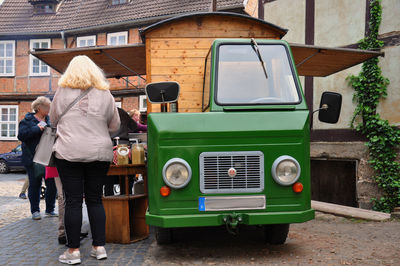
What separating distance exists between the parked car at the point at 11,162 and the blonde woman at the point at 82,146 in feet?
56.9

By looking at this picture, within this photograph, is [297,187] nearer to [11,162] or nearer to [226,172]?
[226,172]

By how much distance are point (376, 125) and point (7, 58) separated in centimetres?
2192

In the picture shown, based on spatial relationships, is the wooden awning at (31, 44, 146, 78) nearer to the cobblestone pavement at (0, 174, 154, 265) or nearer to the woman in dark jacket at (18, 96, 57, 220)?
the woman in dark jacket at (18, 96, 57, 220)

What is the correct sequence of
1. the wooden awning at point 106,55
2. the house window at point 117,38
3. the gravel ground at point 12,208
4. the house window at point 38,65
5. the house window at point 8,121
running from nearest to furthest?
the wooden awning at point 106,55
the gravel ground at point 12,208
the house window at point 117,38
the house window at point 38,65
the house window at point 8,121

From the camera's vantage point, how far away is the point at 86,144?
424cm

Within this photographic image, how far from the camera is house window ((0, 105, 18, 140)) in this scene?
978 inches

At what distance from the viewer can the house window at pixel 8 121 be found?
978 inches

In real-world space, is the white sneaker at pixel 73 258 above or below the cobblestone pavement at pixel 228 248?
above

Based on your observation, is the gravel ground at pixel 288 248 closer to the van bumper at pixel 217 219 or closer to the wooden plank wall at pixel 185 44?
the van bumper at pixel 217 219

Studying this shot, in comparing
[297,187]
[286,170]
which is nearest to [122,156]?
[286,170]

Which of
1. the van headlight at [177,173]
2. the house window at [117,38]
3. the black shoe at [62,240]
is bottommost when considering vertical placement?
the black shoe at [62,240]

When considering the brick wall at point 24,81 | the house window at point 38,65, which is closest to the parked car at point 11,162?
the brick wall at point 24,81

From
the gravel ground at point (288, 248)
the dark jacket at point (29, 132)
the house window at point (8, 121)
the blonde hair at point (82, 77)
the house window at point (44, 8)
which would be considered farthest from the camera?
the house window at point (44, 8)

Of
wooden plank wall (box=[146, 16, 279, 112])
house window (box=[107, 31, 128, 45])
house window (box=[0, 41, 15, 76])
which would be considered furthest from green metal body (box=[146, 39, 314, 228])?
house window (box=[0, 41, 15, 76])
